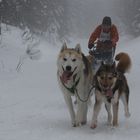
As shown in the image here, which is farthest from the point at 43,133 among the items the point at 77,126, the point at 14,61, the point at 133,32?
the point at 133,32

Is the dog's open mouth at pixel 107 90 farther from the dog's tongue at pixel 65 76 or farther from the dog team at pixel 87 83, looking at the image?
the dog's tongue at pixel 65 76

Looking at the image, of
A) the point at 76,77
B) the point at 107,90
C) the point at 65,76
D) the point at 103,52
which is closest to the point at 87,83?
the point at 76,77

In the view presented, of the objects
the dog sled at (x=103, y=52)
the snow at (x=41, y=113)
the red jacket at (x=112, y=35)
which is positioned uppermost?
the red jacket at (x=112, y=35)

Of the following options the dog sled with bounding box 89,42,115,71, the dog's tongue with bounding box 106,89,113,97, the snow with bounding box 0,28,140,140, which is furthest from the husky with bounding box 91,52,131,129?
the dog sled with bounding box 89,42,115,71

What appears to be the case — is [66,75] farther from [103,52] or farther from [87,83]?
[103,52]

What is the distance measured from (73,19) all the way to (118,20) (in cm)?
675

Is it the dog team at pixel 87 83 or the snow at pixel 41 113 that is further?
the dog team at pixel 87 83

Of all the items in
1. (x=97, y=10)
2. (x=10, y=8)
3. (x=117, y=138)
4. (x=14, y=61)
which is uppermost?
(x=97, y=10)

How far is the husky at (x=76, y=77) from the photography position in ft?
23.1

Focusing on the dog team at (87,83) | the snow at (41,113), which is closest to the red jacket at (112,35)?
the snow at (41,113)

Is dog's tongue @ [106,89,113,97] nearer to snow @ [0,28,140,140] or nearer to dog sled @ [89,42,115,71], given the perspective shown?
snow @ [0,28,140,140]

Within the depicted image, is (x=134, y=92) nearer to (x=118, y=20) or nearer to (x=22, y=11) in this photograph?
(x=22, y=11)

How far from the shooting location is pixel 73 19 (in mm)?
63062

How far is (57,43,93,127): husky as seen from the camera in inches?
278
